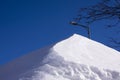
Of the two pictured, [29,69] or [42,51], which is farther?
[42,51]

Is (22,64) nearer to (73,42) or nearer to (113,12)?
(73,42)

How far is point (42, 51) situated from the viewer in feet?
11.8

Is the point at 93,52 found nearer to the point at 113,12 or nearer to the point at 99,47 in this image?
the point at 99,47

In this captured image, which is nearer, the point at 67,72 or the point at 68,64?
the point at 67,72

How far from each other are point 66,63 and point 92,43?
35.2 inches

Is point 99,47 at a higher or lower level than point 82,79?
higher

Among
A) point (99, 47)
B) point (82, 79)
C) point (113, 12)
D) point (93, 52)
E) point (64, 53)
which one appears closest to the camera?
point (82, 79)

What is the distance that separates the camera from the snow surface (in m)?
3.04

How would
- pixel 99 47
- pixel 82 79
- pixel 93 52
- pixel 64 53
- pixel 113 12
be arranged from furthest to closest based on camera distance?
pixel 113 12 → pixel 99 47 → pixel 93 52 → pixel 64 53 → pixel 82 79

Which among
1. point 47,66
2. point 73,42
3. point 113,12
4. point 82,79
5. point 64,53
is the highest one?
point 113,12

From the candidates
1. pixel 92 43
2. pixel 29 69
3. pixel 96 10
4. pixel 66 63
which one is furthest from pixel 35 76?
pixel 96 10

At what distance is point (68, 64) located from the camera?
317 cm

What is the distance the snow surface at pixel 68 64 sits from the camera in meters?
3.04

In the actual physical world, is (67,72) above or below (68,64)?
below
